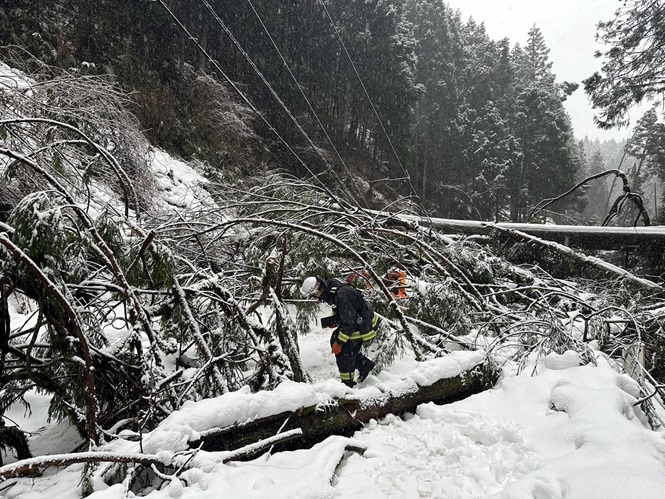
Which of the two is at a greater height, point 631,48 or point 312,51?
point 312,51

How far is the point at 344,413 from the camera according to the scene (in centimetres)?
226

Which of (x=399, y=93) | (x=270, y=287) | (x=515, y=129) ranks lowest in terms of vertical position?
(x=270, y=287)

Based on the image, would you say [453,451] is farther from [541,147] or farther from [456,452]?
[541,147]

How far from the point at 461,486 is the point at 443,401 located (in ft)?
3.31

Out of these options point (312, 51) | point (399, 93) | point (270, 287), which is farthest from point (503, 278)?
point (312, 51)

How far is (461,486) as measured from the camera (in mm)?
1675

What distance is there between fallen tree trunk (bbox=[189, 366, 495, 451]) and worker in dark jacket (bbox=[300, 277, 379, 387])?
1137 mm

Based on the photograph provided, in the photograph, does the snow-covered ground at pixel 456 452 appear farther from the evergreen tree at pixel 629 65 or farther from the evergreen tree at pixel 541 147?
the evergreen tree at pixel 541 147

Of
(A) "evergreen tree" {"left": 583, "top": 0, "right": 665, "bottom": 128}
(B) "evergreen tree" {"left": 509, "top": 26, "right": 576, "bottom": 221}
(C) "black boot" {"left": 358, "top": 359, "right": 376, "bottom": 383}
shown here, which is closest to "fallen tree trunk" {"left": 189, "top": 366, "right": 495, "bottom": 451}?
(C) "black boot" {"left": 358, "top": 359, "right": 376, "bottom": 383}

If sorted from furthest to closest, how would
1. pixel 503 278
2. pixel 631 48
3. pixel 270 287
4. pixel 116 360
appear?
1. pixel 631 48
2. pixel 503 278
3. pixel 270 287
4. pixel 116 360

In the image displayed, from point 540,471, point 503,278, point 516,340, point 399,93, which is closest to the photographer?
point 540,471

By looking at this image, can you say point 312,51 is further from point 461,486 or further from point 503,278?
point 461,486

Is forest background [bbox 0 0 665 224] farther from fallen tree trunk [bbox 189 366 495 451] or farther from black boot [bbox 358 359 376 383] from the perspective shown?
fallen tree trunk [bbox 189 366 495 451]

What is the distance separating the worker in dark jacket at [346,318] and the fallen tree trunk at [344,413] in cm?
114
